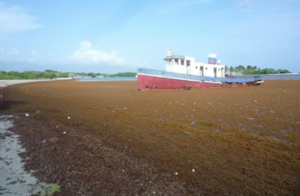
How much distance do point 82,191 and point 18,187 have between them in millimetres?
1027

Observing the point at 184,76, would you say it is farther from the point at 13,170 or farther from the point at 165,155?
the point at 13,170

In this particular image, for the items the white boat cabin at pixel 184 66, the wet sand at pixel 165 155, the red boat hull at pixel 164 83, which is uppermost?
the white boat cabin at pixel 184 66

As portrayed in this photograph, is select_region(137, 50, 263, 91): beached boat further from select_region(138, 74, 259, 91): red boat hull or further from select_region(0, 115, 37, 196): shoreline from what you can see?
select_region(0, 115, 37, 196): shoreline

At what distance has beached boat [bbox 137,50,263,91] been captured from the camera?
951 inches

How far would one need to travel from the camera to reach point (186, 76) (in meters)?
26.2

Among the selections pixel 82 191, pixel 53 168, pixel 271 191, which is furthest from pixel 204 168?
pixel 53 168

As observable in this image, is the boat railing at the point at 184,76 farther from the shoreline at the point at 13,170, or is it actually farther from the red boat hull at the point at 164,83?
the shoreline at the point at 13,170

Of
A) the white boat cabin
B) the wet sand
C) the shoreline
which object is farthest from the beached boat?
the shoreline

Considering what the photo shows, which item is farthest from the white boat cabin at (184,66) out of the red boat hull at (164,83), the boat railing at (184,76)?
the red boat hull at (164,83)

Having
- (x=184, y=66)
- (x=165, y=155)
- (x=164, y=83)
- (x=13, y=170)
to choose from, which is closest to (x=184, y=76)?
(x=184, y=66)

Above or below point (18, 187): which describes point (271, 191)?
below

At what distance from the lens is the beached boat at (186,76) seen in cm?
2415

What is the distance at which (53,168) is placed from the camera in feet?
14.2

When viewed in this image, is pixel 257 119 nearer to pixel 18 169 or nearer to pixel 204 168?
pixel 204 168
